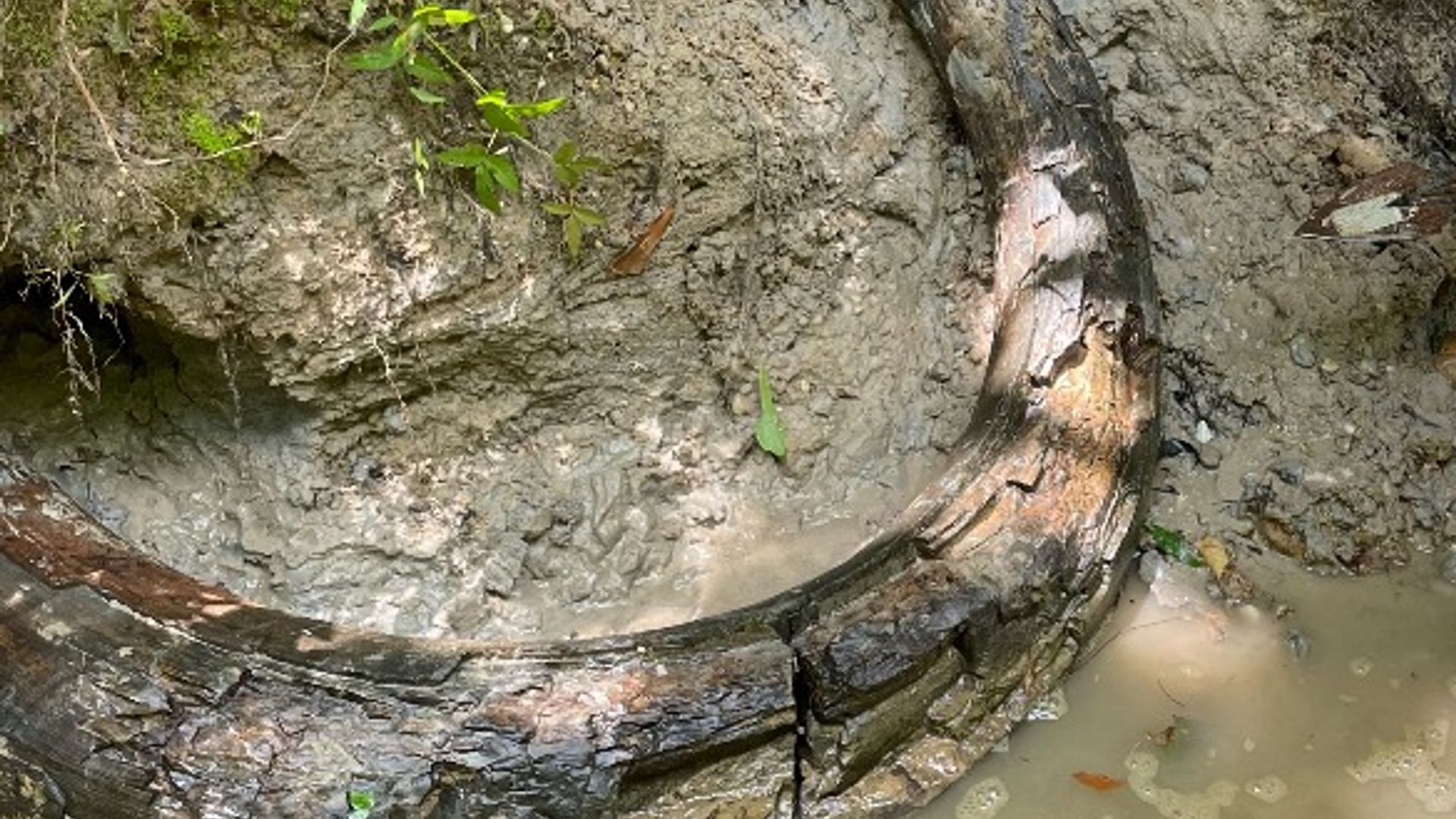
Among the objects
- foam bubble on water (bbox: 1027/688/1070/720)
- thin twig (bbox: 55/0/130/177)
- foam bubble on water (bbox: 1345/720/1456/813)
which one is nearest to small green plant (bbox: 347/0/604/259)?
thin twig (bbox: 55/0/130/177)

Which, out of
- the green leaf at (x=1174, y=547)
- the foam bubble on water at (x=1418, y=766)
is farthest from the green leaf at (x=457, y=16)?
the foam bubble on water at (x=1418, y=766)

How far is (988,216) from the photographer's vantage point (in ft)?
12.8

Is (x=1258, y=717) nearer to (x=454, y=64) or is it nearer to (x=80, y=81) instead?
(x=454, y=64)

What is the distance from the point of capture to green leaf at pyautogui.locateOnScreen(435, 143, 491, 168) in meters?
3.33

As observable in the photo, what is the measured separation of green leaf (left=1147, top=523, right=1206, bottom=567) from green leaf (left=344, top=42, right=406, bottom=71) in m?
1.95

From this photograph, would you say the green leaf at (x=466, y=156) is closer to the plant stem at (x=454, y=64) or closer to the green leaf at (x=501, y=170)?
the green leaf at (x=501, y=170)

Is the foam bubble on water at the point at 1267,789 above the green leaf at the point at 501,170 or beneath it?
beneath

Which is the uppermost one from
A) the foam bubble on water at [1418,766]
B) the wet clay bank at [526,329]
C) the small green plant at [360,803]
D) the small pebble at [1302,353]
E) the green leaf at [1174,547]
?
the wet clay bank at [526,329]

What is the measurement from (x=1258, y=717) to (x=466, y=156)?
→ 200 cm

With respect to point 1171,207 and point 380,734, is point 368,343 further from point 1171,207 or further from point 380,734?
point 1171,207

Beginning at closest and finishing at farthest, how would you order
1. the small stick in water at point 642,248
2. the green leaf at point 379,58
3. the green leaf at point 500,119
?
the green leaf at point 379,58, the green leaf at point 500,119, the small stick in water at point 642,248

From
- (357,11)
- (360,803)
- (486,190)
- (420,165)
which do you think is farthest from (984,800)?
(357,11)

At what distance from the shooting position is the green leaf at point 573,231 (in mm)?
3535

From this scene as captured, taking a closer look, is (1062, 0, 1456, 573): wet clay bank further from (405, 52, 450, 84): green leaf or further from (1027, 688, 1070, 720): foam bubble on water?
(405, 52, 450, 84): green leaf
